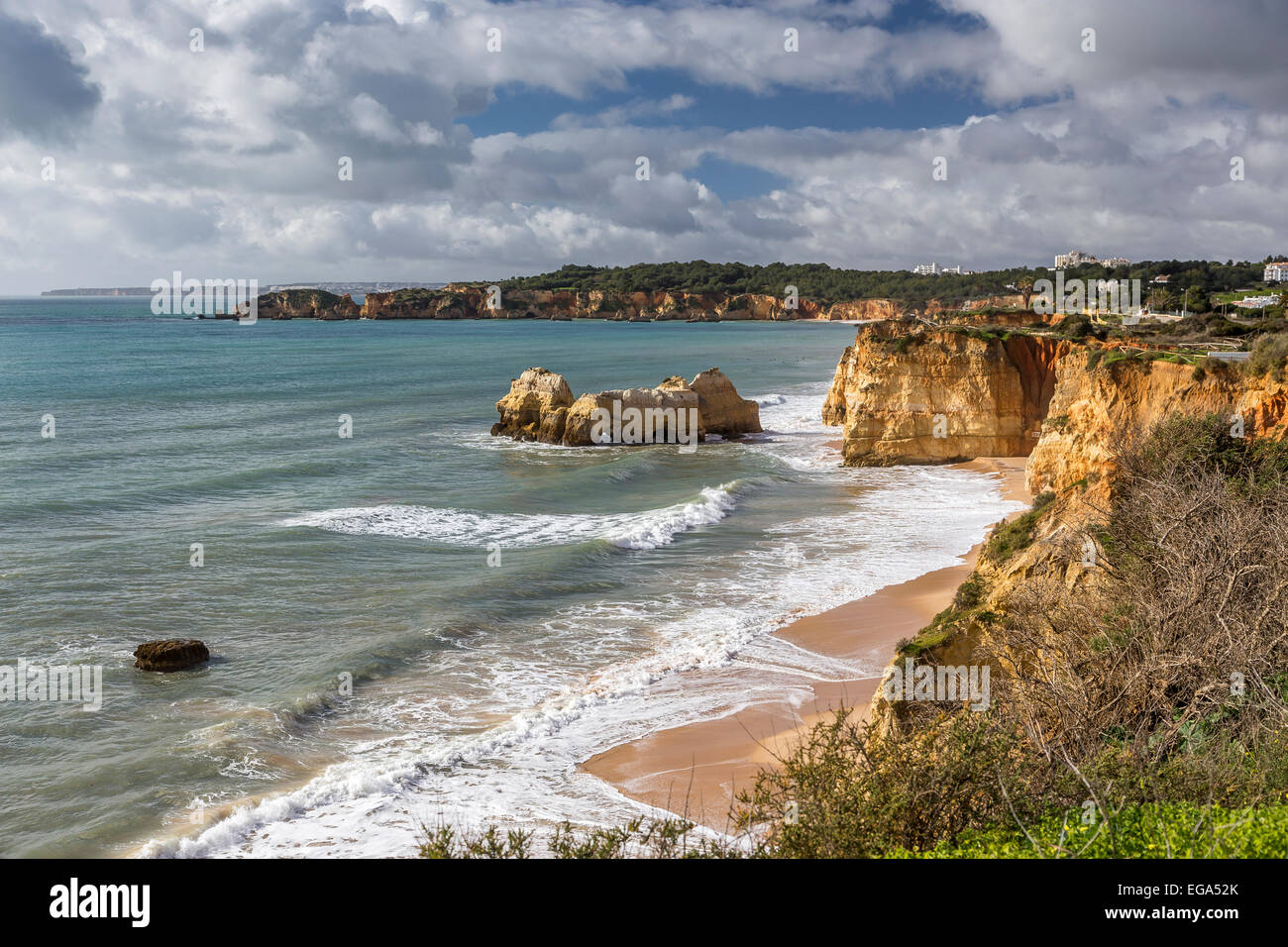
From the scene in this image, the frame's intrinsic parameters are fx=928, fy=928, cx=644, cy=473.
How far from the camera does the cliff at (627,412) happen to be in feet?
134

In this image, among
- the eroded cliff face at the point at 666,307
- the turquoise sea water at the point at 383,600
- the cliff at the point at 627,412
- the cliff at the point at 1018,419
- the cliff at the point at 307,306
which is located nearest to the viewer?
the turquoise sea water at the point at 383,600

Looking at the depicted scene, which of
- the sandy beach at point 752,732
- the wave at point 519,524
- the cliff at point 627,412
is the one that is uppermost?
the cliff at point 627,412

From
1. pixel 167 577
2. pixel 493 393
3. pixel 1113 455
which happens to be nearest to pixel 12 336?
pixel 493 393

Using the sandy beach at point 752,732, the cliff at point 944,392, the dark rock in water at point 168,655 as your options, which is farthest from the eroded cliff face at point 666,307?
the dark rock in water at point 168,655

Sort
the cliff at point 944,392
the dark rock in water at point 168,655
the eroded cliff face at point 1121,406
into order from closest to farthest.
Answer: the dark rock in water at point 168,655
the eroded cliff face at point 1121,406
the cliff at point 944,392

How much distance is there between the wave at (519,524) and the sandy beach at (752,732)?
7.37 meters

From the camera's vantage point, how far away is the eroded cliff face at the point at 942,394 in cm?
3281

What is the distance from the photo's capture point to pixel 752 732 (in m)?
13.6

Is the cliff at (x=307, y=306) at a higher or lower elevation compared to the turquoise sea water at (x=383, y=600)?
higher

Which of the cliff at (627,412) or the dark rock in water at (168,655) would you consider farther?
the cliff at (627,412)

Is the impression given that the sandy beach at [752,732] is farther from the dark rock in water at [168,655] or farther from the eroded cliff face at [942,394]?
the eroded cliff face at [942,394]

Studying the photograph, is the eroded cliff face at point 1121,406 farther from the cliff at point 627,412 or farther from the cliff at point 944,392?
the cliff at point 627,412

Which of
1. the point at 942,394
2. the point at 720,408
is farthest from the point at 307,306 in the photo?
the point at 942,394

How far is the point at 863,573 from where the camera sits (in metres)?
21.2
